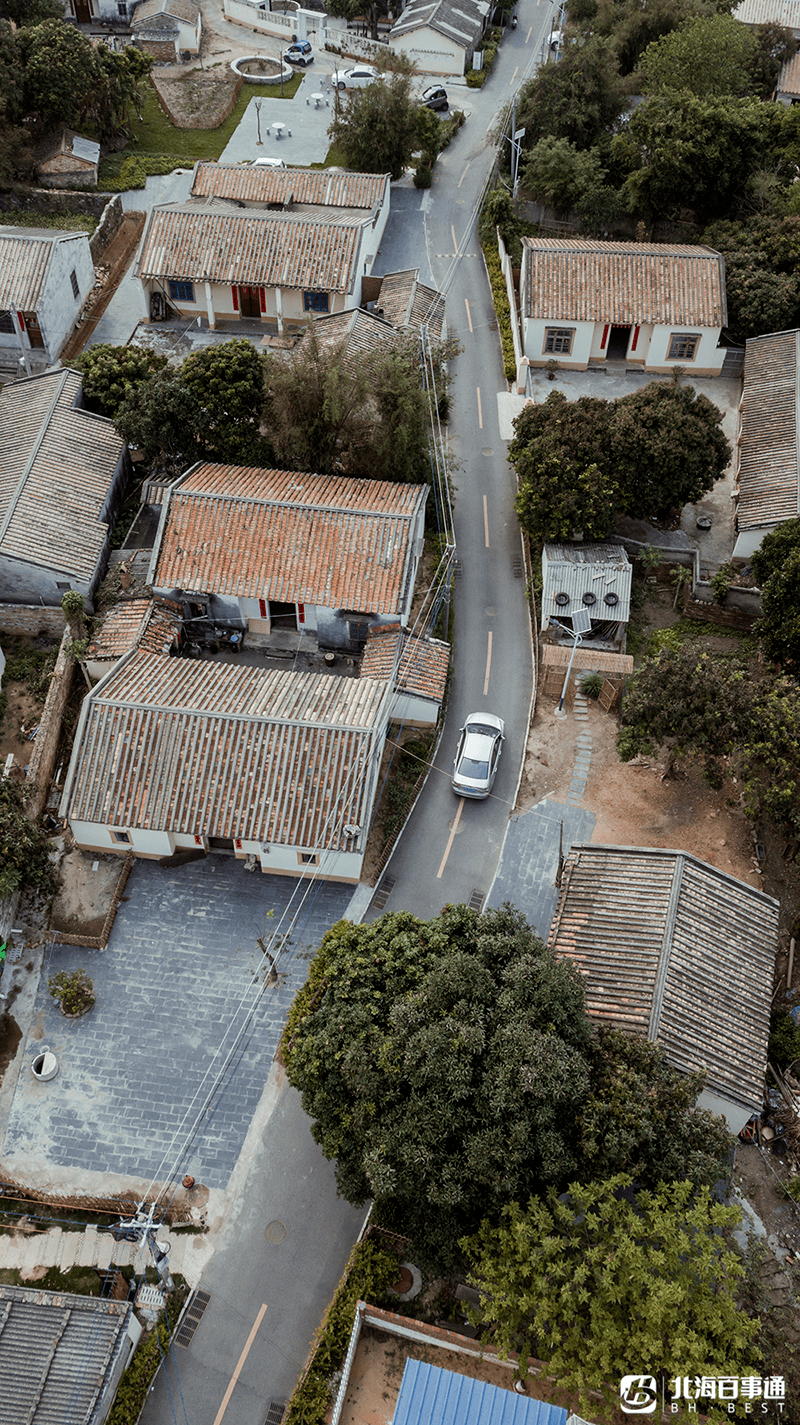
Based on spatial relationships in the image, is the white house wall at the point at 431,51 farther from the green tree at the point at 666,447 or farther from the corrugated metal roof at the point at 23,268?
the green tree at the point at 666,447

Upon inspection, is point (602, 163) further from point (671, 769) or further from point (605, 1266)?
point (605, 1266)

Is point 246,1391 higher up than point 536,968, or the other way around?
point 536,968

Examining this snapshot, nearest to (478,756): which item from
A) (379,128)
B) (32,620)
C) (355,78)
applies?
(32,620)

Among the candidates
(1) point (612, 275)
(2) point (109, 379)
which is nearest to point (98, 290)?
(2) point (109, 379)

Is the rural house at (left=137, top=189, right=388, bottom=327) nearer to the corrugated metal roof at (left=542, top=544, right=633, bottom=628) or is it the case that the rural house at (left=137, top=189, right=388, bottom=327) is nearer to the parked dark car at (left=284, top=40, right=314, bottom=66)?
the corrugated metal roof at (left=542, top=544, right=633, bottom=628)

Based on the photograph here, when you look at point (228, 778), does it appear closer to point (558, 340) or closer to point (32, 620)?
point (32, 620)

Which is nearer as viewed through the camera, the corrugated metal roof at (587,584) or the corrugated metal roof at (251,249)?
the corrugated metal roof at (587,584)

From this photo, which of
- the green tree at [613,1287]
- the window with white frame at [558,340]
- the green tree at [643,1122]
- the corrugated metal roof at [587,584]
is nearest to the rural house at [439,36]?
the window with white frame at [558,340]

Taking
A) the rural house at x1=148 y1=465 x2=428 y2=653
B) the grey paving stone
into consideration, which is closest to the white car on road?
the rural house at x1=148 y1=465 x2=428 y2=653
